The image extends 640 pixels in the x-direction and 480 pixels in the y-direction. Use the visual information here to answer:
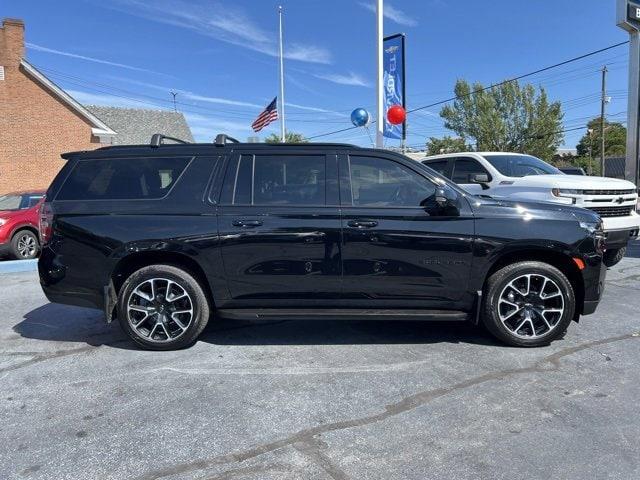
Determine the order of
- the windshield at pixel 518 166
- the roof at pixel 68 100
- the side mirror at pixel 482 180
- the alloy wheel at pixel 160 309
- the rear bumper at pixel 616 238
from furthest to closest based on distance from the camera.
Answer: the roof at pixel 68 100, the windshield at pixel 518 166, the side mirror at pixel 482 180, the rear bumper at pixel 616 238, the alloy wheel at pixel 160 309

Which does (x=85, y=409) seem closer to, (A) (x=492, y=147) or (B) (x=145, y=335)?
(B) (x=145, y=335)

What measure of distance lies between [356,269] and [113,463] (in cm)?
237

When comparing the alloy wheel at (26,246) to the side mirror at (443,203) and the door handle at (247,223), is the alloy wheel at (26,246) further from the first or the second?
the side mirror at (443,203)

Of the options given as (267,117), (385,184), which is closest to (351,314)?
(385,184)

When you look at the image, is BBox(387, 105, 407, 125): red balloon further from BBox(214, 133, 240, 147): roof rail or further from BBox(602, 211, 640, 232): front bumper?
BBox(214, 133, 240, 147): roof rail

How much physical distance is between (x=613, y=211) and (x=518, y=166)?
1.91m

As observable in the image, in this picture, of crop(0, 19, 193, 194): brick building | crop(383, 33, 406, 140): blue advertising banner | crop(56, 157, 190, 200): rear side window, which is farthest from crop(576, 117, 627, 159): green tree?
crop(56, 157, 190, 200): rear side window

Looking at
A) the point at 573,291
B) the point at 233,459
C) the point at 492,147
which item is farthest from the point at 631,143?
the point at 492,147

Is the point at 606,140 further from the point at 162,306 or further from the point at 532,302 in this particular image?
the point at 162,306

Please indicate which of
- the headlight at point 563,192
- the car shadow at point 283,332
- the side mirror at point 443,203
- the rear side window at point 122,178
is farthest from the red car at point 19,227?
the headlight at point 563,192

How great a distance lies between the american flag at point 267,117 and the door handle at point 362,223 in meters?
17.8

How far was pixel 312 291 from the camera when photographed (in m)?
4.27

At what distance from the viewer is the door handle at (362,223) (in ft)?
13.7

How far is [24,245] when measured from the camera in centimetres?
1054
